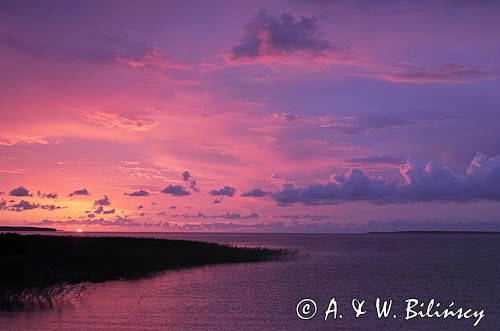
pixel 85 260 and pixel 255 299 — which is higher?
pixel 85 260

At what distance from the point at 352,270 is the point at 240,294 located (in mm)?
29614

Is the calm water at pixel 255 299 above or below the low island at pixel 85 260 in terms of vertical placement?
below

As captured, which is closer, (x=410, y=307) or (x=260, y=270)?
(x=410, y=307)

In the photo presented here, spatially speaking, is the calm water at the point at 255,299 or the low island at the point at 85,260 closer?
the calm water at the point at 255,299

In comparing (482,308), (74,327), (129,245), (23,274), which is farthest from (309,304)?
(129,245)

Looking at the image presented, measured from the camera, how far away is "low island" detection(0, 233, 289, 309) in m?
41.5

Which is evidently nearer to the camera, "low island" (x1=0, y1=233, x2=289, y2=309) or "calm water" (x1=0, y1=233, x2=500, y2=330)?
"calm water" (x1=0, y1=233, x2=500, y2=330)

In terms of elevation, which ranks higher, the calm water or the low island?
the low island

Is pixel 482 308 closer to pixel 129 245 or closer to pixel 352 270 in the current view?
pixel 352 270

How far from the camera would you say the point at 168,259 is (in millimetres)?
70875

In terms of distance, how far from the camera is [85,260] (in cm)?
5647

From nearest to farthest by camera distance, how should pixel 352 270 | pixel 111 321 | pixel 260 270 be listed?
pixel 111 321
pixel 260 270
pixel 352 270

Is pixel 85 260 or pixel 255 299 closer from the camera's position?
pixel 255 299

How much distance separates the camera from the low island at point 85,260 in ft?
136
